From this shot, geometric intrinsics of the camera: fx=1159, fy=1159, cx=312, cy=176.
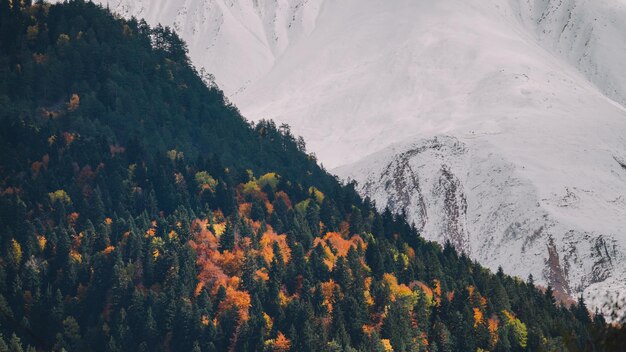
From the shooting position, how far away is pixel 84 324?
7515 inches

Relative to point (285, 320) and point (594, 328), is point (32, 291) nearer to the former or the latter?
point (285, 320)

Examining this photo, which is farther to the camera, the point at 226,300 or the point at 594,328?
the point at 226,300

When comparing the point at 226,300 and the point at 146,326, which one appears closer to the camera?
the point at 146,326

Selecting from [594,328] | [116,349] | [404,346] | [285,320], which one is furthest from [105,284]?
[594,328]

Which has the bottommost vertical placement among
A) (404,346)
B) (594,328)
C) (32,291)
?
(594,328)

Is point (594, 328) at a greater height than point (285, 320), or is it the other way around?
point (285, 320)

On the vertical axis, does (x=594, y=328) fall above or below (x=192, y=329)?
below

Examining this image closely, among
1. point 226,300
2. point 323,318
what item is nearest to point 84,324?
point 226,300

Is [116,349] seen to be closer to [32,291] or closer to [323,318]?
[32,291]

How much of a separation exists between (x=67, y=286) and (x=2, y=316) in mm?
14867

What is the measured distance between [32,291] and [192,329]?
2763 cm

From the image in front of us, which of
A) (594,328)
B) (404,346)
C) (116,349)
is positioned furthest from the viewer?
(404,346)

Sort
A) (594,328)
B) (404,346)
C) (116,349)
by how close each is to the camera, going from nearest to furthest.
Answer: (594,328)
(116,349)
(404,346)

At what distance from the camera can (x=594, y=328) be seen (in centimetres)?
7350
